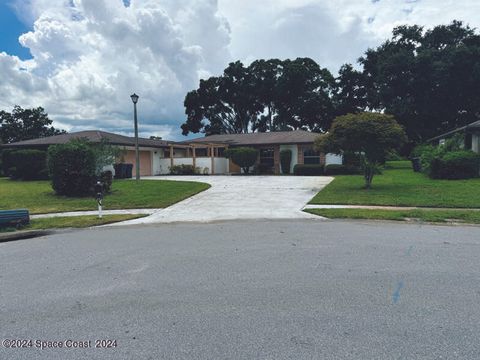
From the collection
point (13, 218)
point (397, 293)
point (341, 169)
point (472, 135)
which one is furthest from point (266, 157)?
point (397, 293)

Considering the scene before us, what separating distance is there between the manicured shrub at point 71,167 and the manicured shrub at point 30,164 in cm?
953

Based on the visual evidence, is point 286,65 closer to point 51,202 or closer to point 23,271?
point 51,202

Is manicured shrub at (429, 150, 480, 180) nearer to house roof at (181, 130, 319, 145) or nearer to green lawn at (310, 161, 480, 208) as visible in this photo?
green lawn at (310, 161, 480, 208)

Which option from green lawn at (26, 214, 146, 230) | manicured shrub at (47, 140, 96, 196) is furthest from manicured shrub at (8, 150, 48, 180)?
green lawn at (26, 214, 146, 230)

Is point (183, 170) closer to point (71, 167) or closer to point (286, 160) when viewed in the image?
point (286, 160)

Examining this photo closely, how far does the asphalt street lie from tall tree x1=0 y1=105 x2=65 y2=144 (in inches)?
1961

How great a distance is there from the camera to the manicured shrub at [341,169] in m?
25.4

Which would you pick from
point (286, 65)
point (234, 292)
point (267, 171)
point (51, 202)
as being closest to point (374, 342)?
point (234, 292)

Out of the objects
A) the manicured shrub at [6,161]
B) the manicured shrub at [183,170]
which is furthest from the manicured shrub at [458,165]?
the manicured shrub at [6,161]

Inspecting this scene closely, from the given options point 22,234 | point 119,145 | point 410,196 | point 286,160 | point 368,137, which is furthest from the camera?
point 286,160

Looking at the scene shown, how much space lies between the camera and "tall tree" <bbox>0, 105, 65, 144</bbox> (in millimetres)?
48650

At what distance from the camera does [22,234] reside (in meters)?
8.26

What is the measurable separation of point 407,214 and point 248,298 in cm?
696

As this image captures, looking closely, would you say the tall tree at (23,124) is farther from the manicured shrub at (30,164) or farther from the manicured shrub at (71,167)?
the manicured shrub at (71,167)
